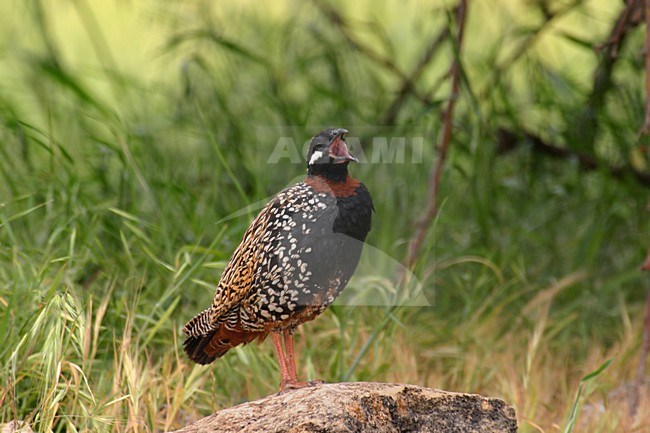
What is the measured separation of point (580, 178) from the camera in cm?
563

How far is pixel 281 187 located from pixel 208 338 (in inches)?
87.2

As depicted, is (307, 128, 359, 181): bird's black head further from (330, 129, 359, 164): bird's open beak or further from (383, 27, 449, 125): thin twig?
(383, 27, 449, 125): thin twig

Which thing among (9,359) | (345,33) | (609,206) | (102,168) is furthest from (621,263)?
(9,359)

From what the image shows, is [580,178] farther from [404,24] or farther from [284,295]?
[284,295]

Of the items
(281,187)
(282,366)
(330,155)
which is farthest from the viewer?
(281,187)

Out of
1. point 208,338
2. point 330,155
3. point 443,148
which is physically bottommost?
point 208,338

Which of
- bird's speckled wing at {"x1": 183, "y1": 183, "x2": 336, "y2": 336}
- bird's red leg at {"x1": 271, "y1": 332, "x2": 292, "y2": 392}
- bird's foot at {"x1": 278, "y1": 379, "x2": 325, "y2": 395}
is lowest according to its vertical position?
bird's foot at {"x1": 278, "y1": 379, "x2": 325, "y2": 395}

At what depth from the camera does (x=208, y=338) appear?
3.47 metres

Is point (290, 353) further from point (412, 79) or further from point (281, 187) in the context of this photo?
point (412, 79)

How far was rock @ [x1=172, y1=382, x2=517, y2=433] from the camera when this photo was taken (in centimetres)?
288

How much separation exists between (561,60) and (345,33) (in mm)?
2047

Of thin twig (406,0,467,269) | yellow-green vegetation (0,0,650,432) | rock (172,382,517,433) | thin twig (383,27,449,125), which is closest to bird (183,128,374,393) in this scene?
rock (172,382,517,433)

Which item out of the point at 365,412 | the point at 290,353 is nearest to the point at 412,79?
the point at 290,353

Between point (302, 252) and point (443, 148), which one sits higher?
point (443, 148)
